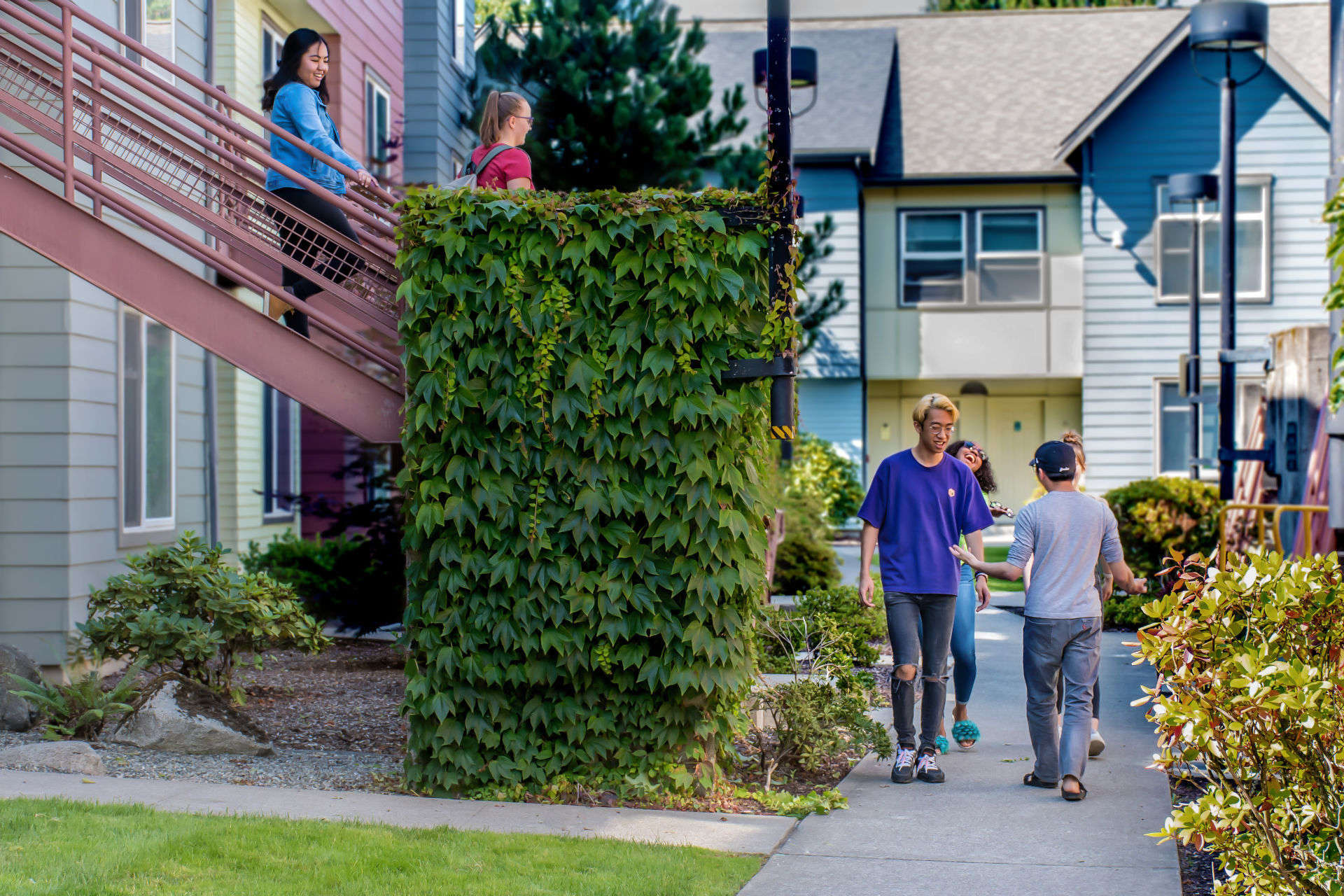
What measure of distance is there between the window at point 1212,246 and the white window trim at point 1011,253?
2.07 meters

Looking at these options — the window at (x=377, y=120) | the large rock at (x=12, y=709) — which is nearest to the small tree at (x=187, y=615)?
the large rock at (x=12, y=709)

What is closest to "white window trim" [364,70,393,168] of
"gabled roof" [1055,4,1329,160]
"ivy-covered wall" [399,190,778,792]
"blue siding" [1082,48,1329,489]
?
"ivy-covered wall" [399,190,778,792]

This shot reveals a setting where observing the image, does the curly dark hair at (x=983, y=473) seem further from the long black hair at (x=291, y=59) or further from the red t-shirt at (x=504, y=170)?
the long black hair at (x=291, y=59)

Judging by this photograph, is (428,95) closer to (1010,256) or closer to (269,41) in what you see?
(269,41)

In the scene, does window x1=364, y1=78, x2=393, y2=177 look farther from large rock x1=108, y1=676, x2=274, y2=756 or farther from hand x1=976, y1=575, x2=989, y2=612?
hand x1=976, y1=575, x2=989, y2=612

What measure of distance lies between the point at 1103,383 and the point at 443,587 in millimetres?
20144

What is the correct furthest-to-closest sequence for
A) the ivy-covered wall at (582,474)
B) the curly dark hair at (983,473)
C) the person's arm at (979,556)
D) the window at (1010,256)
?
the window at (1010,256) → the curly dark hair at (983,473) → the person's arm at (979,556) → the ivy-covered wall at (582,474)

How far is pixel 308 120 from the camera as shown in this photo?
7039mm

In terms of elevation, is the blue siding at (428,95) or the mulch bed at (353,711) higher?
the blue siding at (428,95)

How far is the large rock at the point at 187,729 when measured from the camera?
22.5 feet

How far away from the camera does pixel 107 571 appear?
370 inches

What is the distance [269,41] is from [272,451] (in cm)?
440

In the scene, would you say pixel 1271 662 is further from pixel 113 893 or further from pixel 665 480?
pixel 113 893

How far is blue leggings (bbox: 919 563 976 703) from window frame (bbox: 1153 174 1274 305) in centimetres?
1745
